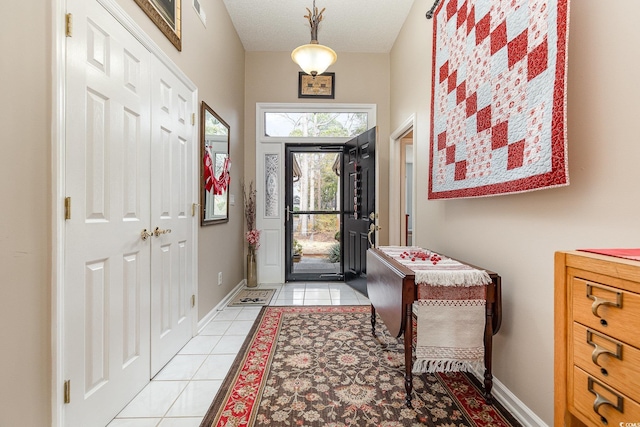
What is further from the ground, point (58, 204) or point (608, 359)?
point (58, 204)

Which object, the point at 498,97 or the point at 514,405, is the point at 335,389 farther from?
the point at 498,97

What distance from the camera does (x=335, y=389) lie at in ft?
5.56

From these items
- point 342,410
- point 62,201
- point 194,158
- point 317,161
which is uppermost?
point 317,161

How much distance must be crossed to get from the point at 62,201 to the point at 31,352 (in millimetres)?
557

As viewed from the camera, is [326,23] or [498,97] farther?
[326,23]

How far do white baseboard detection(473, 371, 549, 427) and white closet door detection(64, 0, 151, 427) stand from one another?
1957mm

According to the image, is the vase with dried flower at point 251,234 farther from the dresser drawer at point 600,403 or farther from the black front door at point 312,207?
the dresser drawer at point 600,403

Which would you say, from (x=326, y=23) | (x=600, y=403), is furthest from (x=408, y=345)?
(x=326, y=23)

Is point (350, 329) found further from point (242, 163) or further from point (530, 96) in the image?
point (242, 163)

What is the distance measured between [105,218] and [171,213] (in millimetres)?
624

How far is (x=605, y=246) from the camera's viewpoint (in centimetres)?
102

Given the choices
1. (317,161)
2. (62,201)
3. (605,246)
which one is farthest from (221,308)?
(605,246)

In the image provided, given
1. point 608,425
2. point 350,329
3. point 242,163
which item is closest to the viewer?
point 608,425

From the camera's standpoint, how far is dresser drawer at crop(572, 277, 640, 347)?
2.03 feet
